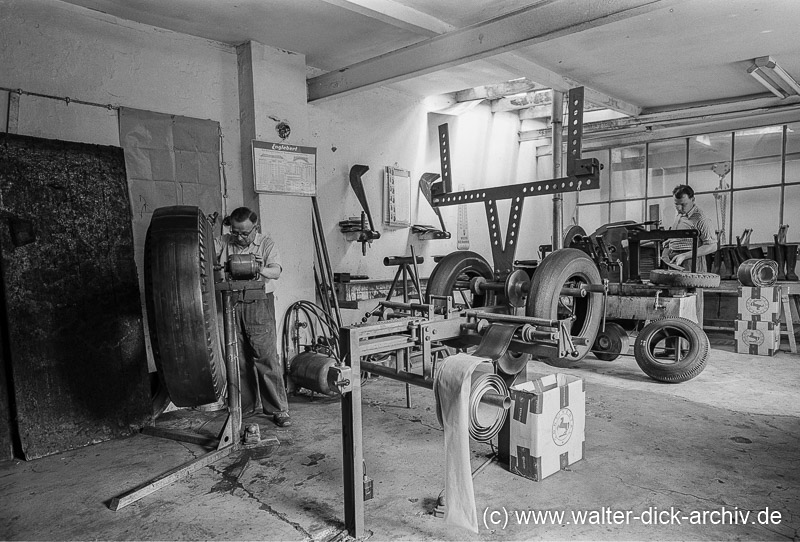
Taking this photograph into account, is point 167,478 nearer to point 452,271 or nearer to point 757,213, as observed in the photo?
point 452,271

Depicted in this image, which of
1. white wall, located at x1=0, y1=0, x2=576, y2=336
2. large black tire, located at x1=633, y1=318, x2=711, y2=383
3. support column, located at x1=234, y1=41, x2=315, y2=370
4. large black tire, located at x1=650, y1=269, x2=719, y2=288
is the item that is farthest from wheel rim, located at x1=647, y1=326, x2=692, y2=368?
support column, located at x1=234, y1=41, x2=315, y2=370

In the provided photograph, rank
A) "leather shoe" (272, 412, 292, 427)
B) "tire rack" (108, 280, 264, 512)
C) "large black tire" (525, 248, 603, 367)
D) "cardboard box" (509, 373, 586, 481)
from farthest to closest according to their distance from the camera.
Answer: "leather shoe" (272, 412, 292, 427), "tire rack" (108, 280, 264, 512), "large black tire" (525, 248, 603, 367), "cardboard box" (509, 373, 586, 481)

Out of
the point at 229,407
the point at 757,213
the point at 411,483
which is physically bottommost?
the point at 411,483

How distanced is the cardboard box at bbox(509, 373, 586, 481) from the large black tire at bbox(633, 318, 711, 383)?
1984 millimetres

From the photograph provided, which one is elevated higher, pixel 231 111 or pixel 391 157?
pixel 231 111

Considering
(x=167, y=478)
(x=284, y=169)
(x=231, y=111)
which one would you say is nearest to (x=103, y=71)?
(x=231, y=111)

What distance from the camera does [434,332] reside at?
2297mm

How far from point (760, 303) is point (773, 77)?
225cm

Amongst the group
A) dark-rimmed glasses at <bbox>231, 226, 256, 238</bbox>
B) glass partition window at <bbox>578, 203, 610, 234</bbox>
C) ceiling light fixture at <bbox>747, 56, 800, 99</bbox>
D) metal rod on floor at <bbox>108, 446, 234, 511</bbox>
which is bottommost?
metal rod on floor at <bbox>108, 446, 234, 511</bbox>

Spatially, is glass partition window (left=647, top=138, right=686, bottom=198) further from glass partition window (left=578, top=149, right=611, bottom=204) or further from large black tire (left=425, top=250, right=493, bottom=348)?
large black tire (left=425, top=250, right=493, bottom=348)

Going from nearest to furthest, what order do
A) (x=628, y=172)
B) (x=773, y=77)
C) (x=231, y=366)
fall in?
1. (x=231, y=366)
2. (x=773, y=77)
3. (x=628, y=172)

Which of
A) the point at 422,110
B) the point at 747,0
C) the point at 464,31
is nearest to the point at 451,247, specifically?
the point at 422,110

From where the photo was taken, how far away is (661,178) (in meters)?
7.38

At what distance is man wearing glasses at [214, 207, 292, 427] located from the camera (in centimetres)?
356
